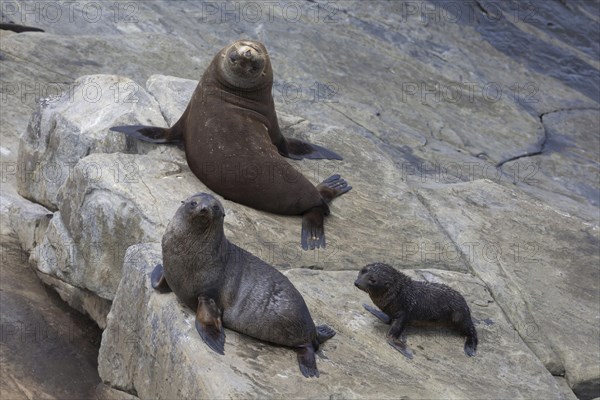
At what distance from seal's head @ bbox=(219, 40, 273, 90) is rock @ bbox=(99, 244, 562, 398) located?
2.04 metres

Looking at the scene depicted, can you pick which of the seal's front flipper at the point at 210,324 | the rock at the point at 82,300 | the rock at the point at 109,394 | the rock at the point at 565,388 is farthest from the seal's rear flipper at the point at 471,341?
the rock at the point at 82,300

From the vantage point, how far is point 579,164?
11.6 meters

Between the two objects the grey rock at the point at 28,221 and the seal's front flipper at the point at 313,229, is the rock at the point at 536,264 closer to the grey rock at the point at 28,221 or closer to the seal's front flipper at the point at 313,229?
the seal's front flipper at the point at 313,229

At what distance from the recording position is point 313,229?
6848 mm

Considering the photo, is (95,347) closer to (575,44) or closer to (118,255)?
(118,255)

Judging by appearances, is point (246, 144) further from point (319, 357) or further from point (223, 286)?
point (319, 357)

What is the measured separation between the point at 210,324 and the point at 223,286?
30cm

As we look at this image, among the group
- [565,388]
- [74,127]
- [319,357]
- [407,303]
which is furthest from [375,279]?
[74,127]

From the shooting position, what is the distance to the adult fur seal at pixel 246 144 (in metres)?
7.02

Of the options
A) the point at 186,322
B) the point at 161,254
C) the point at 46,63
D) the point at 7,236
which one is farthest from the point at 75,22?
the point at 186,322

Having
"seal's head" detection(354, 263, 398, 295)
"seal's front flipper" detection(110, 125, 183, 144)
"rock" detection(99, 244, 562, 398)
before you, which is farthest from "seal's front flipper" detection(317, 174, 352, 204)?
"seal's head" detection(354, 263, 398, 295)

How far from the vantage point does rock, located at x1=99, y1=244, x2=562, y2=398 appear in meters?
4.84

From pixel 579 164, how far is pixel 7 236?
7068 mm

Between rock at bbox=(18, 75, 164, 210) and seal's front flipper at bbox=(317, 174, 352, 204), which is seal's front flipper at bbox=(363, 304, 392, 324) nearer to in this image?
seal's front flipper at bbox=(317, 174, 352, 204)
